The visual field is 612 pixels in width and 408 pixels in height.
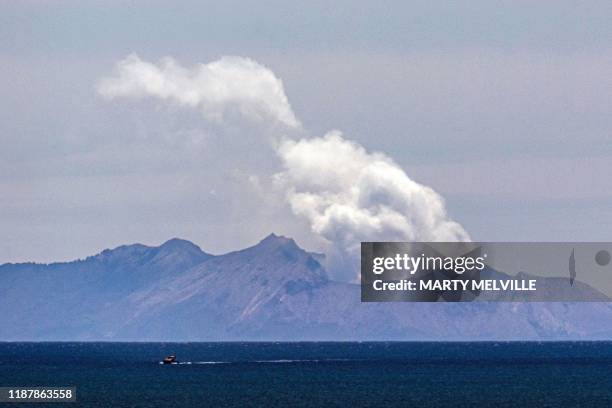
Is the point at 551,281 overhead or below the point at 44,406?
overhead

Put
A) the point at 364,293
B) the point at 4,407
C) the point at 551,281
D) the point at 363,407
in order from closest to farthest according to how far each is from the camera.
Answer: the point at 364,293 → the point at 551,281 → the point at 4,407 → the point at 363,407

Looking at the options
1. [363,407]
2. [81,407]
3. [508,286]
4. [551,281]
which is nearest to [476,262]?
[508,286]

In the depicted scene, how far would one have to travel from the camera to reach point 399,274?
128375 mm

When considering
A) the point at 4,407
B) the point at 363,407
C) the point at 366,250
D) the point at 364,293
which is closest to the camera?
the point at 366,250

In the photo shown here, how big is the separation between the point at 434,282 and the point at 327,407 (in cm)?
6256

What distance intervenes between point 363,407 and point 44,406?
44.3 m

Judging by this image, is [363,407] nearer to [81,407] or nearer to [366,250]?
[81,407]

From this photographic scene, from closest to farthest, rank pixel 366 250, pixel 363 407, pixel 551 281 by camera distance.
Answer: pixel 366 250 → pixel 551 281 → pixel 363 407

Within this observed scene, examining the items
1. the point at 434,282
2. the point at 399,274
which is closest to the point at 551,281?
the point at 434,282

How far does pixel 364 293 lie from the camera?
5364 inches

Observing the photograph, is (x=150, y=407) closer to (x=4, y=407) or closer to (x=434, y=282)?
(x=4, y=407)

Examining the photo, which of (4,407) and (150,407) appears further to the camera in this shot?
(150,407)

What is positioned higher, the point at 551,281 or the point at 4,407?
the point at 551,281

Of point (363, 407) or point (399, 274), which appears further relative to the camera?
point (363, 407)
